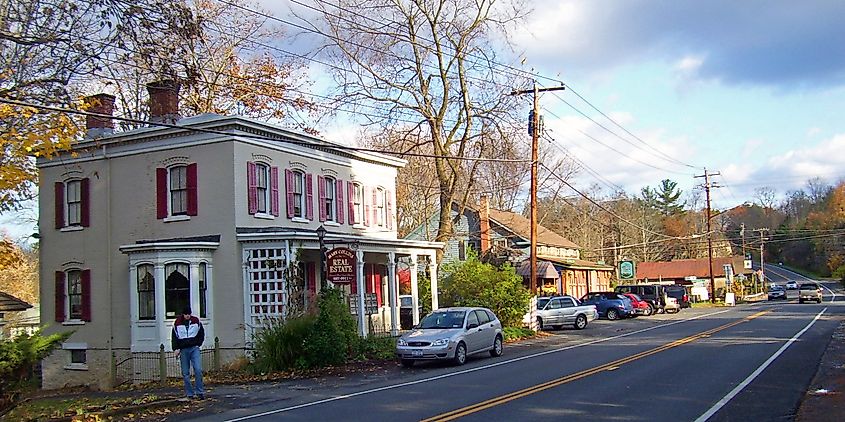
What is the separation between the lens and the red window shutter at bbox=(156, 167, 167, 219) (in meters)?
27.8

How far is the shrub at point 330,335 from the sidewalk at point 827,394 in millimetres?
12037

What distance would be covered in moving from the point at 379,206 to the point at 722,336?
47.7ft

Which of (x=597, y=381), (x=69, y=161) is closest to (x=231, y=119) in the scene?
(x=69, y=161)

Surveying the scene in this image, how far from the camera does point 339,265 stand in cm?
2505

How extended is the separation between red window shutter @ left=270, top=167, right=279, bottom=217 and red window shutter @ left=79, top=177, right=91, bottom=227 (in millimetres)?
6788

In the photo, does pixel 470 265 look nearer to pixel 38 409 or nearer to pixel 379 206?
pixel 379 206

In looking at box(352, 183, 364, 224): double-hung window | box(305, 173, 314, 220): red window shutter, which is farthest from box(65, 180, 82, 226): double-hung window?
box(352, 183, 364, 224): double-hung window

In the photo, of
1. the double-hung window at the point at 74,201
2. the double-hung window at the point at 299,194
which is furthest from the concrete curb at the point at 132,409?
the double-hung window at the point at 74,201

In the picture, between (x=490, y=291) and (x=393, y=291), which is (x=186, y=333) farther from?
(x=490, y=291)

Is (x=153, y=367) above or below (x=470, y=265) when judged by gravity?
below

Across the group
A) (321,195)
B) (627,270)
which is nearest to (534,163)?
(321,195)

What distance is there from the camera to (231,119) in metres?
26.4

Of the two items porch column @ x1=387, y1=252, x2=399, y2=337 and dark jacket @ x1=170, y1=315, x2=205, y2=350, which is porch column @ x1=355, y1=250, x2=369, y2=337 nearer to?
porch column @ x1=387, y1=252, x2=399, y2=337

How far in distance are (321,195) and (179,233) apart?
5583mm
